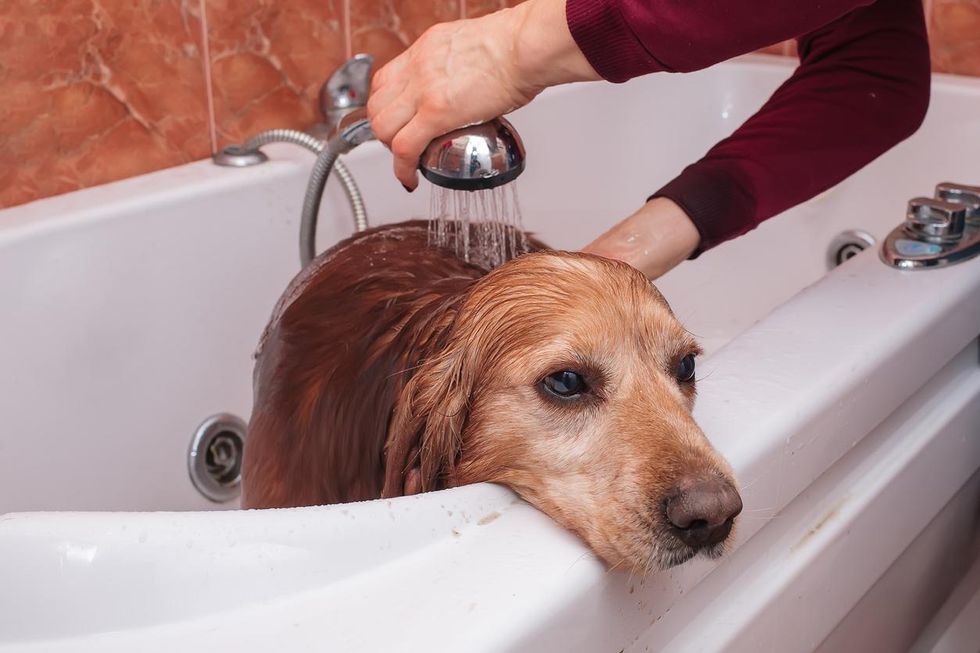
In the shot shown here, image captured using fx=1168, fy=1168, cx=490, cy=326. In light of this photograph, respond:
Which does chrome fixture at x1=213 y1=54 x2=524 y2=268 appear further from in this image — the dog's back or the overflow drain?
the overflow drain

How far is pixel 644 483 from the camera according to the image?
1019 mm

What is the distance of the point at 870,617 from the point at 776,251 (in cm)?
127

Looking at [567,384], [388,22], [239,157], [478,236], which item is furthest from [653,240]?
[388,22]

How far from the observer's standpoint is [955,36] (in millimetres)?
→ 2529

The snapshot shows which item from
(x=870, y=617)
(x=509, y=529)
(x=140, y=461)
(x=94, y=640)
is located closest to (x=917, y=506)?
(x=870, y=617)

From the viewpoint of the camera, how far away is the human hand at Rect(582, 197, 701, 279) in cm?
152

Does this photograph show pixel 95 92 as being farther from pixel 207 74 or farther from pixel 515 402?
pixel 515 402

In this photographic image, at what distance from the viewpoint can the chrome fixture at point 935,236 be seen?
1.53 meters

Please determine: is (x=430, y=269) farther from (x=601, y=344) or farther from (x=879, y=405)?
(x=879, y=405)

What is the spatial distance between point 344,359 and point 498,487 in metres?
0.41

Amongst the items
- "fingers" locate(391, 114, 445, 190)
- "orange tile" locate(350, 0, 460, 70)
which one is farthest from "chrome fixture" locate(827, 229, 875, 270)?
"fingers" locate(391, 114, 445, 190)

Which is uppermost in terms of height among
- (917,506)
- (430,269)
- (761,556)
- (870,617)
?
(430,269)

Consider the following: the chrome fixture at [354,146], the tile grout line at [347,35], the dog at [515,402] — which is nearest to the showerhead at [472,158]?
the chrome fixture at [354,146]

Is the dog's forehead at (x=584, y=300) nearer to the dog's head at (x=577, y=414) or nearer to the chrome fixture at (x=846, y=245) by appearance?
the dog's head at (x=577, y=414)
